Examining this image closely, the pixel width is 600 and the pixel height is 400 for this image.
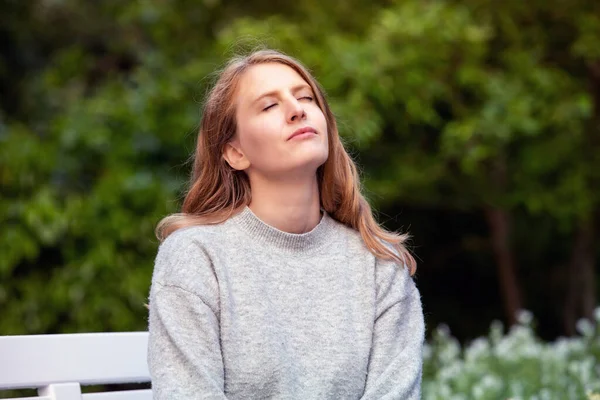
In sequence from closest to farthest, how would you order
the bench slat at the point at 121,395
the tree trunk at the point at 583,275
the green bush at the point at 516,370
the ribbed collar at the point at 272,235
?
1. the ribbed collar at the point at 272,235
2. the bench slat at the point at 121,395
3. the green bush at the point at 516,370
4. the tree trunk at the point at 583,275

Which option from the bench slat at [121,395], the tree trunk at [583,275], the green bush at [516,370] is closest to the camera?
the bench slat at [121,395]

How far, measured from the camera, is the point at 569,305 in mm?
Answer: 8461

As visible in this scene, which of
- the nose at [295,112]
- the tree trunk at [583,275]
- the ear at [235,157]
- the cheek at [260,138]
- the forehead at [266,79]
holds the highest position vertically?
the forehead at [266,79]

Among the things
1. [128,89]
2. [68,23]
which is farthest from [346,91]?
[68,23]

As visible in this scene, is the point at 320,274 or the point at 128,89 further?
the point at 128,89

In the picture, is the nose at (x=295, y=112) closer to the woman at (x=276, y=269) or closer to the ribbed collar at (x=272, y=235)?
the woman at (x=276, y=269)

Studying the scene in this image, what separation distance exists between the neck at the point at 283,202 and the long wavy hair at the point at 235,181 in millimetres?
57

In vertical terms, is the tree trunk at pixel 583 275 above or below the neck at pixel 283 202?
below

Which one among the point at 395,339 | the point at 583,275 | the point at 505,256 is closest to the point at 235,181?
the point at 395,339

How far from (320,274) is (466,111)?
426cm

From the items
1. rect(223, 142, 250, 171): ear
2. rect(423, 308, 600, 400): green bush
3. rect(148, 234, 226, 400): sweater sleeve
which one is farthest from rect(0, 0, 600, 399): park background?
rect(148, 234, 226, 400): sweater sleeve

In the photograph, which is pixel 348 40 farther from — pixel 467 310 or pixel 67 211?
pixel 467 310

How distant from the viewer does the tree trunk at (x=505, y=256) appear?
7.73 metres

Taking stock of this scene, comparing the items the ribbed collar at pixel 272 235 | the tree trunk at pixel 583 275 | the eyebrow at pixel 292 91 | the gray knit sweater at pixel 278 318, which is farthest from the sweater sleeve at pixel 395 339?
the tree trunk at pixel 583 275
